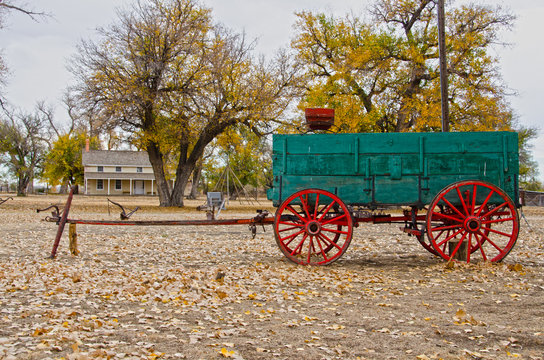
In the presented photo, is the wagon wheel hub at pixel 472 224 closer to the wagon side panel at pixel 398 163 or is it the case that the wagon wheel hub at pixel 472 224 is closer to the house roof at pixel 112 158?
the wagon side panel at pixel 398 163

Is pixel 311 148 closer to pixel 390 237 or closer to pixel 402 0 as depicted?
pixel 390 237

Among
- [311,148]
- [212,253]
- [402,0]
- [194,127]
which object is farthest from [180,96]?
[311,148]

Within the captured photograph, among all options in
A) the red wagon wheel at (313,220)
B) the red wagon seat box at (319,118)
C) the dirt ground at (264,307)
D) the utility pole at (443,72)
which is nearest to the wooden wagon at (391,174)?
the red wagon wheel at (313,220)

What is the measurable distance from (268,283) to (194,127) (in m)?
20.7

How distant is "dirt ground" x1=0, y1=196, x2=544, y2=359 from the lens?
395cm

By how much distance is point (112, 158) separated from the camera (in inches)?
2657

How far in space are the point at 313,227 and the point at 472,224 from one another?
7.66 feet

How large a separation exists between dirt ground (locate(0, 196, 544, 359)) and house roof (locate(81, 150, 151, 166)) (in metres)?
59.1

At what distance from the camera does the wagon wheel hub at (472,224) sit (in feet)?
23.9

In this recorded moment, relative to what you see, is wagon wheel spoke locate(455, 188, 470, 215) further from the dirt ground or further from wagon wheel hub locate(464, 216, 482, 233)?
the dirt ground

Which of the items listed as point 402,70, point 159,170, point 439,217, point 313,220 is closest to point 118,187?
point 159,170

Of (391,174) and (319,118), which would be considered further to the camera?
(319,118)

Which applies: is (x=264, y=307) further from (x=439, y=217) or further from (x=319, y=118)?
(x=319, y=118)

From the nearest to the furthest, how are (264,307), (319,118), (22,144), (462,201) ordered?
(264,307) < (462,201) < (319,118) < (22,144)
